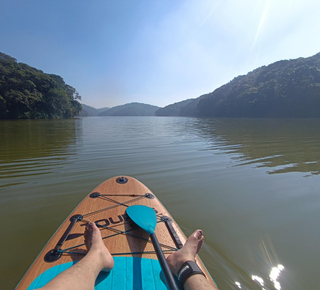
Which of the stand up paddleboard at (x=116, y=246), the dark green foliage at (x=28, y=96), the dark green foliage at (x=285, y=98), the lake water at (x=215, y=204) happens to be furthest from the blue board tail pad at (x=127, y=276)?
the dark green foliage at (x=285, y=98)


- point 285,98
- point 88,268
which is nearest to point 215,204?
point 88,268

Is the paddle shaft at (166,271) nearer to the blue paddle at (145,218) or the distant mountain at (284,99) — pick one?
the blue paddle at (145,218)

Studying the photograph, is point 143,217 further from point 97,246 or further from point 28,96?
point 28,96

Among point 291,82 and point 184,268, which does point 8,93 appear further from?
point 291,82

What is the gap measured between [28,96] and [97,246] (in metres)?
49.2

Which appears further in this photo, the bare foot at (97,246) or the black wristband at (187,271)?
the bare foot at (97,246)

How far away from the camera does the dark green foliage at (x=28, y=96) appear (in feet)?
122

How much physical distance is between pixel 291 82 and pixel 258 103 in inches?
464

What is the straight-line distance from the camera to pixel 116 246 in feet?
6.32

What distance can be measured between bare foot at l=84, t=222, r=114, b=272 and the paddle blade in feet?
1.49

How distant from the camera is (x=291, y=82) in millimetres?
59375

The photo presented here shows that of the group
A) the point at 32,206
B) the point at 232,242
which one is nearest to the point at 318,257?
the point at 232,242

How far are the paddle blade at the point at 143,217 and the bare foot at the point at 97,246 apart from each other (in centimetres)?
45

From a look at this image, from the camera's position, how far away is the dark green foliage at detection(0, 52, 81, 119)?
3715cm
